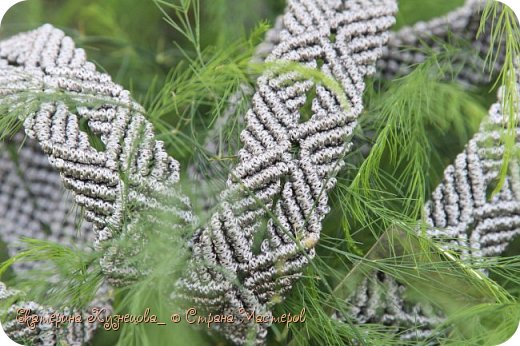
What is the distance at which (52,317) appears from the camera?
0.51 metres

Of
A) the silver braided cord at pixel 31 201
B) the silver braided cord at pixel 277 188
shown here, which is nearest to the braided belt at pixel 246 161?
the silver braided cord at pixel 277 188

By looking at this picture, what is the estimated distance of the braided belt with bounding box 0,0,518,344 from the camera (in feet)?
1.55

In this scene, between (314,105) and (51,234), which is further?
(51,234)

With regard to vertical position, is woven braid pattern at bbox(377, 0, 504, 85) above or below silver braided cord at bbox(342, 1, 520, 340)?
above

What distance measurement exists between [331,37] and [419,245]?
17 cm

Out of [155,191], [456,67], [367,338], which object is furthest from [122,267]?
[456,67]

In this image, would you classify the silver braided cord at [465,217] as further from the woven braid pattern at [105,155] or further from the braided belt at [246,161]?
the woven braid pattern at [105,155]

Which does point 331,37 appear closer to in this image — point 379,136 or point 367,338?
point 379,136

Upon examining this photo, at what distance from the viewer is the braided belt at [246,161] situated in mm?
472

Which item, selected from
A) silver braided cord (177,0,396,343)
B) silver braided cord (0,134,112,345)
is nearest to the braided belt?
silver braided cord (177,0,396,343)

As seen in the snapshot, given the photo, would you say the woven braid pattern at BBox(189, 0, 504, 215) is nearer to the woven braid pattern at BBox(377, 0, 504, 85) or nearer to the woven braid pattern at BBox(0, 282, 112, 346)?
the woven braid pattern at BBox(377, 0, 504, 85)

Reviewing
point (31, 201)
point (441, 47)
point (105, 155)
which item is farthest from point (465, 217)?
point (31, 201)

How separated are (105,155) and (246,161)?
94mm

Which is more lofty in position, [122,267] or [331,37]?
[331,37]
